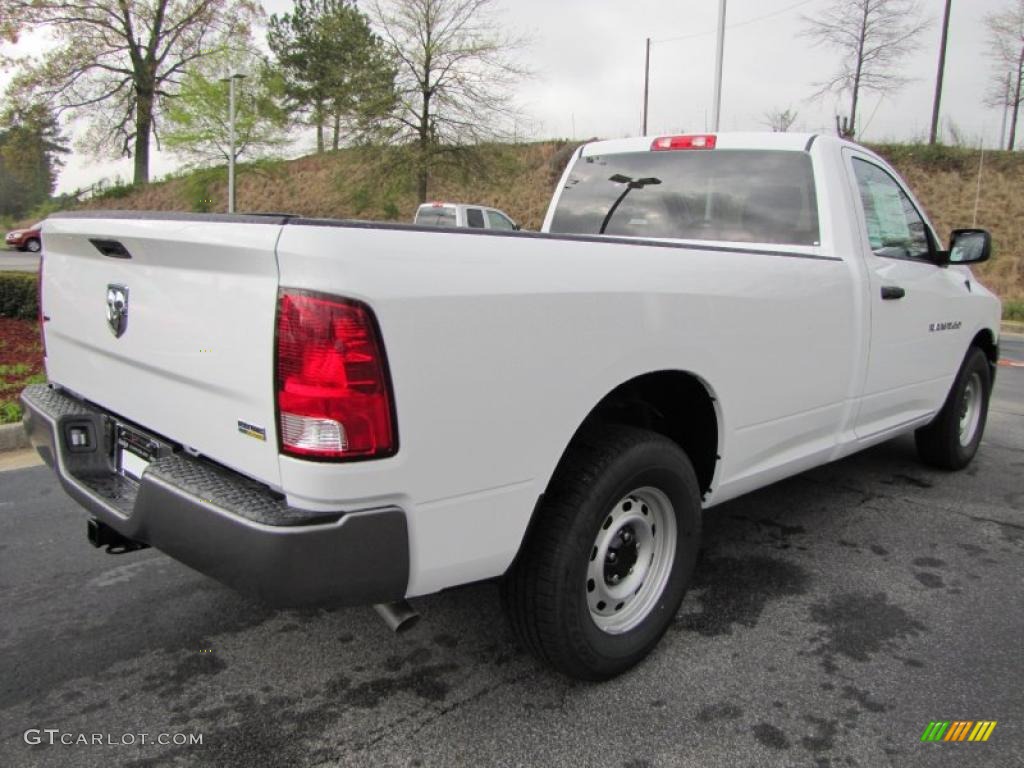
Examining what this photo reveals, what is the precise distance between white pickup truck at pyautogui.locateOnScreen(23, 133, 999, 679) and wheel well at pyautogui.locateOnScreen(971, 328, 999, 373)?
1.91 metres

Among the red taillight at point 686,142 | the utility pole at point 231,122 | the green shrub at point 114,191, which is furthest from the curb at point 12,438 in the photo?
the green shrub at point 114,191

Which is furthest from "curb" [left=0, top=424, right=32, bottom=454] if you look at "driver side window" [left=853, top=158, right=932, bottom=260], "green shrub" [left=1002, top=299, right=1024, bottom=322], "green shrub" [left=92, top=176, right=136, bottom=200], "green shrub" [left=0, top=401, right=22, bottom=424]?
"green shrub" [left=92, top=176, right=136, bottom=200]

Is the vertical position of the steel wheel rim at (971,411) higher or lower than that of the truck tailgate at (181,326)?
lower

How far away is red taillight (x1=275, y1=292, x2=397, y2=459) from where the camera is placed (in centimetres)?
168

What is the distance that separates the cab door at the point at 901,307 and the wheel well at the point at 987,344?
1.40 feet

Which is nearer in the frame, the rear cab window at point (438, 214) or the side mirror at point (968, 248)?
the side mirror at point (968, 248)

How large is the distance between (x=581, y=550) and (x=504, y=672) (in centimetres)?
66

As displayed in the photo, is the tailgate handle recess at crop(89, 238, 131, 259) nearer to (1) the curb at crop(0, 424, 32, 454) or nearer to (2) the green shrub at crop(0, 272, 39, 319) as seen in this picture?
(1) the curb at crop(0, 424, 32, 454)

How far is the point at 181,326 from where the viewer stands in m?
2.04

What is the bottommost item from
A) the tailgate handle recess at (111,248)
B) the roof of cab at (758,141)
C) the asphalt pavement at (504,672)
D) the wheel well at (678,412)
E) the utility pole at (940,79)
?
the asphalt pavement at (504,672)

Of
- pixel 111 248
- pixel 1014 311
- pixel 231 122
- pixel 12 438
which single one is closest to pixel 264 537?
pixel 111 248

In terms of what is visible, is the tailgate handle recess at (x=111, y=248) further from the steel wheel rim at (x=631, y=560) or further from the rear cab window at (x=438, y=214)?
the rear cab window at (x=438, y=214)

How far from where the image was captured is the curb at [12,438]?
16.5 ft

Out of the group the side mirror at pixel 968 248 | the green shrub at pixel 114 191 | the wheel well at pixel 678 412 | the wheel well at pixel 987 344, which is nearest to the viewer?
the wheel well at pixel 678 412
